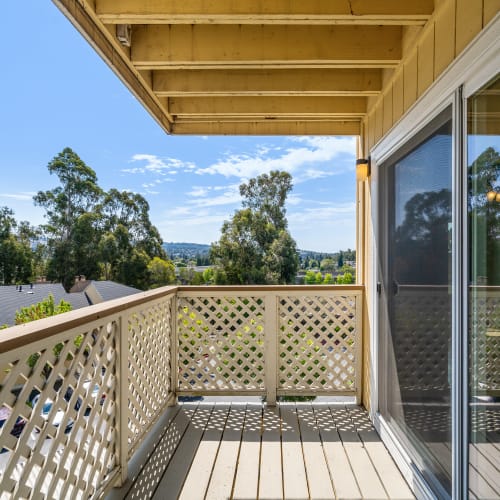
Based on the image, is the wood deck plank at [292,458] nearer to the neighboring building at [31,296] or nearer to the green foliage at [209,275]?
the neighboring building at [31,296]

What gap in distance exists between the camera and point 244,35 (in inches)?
81.7

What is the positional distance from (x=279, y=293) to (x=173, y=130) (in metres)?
1.76

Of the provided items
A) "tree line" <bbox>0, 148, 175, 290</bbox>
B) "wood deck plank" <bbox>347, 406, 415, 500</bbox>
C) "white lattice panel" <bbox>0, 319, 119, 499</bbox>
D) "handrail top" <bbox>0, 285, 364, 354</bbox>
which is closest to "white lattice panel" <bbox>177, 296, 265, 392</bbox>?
"handrail top" <bbox>0, 285, 364, 354</bbox>

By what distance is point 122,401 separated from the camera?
200 cm

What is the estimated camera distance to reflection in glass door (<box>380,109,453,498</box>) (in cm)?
166

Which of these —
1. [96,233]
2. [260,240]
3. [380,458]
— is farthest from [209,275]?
[96,233]

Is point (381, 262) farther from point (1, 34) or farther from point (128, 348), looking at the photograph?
point (1, 34)

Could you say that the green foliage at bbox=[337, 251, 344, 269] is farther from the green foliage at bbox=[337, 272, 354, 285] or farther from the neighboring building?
the neighboring building

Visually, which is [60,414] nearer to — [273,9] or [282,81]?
[273,9]

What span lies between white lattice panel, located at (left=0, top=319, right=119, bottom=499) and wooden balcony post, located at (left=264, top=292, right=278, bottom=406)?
142 cm

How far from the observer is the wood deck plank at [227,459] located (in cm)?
193

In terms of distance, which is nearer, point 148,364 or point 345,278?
point 148,364

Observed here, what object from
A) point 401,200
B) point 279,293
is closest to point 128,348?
point 279,293

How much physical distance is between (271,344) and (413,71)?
2.22 metres
